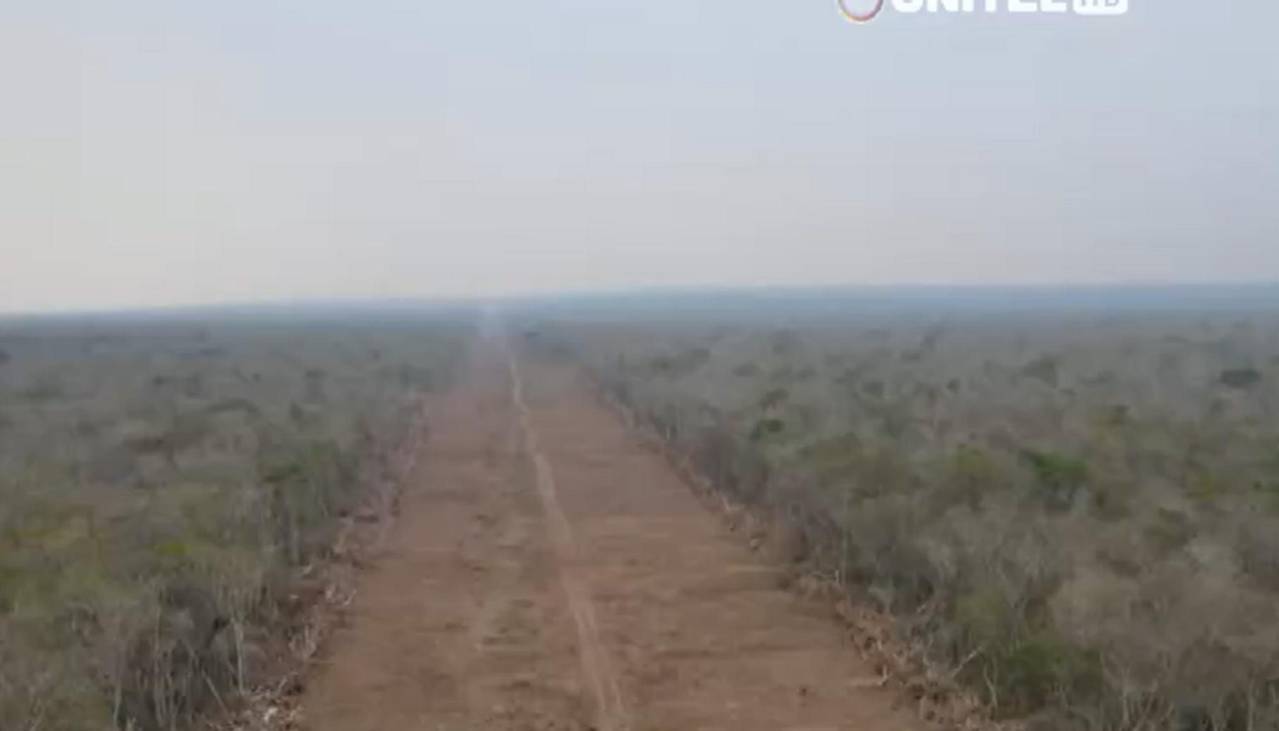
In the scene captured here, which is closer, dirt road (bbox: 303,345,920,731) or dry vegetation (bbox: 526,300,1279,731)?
dry vegetation (bbox: 526,300,1279,731)

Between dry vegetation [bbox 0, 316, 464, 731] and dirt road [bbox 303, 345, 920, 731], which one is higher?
dry vegetation [bbox 0, 316, 464, 731]

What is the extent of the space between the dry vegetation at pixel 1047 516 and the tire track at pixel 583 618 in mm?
2254

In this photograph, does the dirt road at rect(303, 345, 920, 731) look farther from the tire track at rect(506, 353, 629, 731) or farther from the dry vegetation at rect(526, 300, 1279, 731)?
the dry vegetation at rect(526, 300, 1279, 731)

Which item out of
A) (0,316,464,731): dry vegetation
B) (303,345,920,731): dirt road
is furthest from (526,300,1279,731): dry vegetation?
(0,316,464,731): dry vegetation

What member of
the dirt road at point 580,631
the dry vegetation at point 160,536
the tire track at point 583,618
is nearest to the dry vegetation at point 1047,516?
the dirt road at point 580,631

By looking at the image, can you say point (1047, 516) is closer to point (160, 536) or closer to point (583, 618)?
point (583, 618)

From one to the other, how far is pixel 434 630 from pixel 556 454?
38.6ft

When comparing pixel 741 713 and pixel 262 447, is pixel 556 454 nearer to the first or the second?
pixel 262 447

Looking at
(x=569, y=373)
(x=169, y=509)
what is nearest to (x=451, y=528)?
(x=169, y=509)

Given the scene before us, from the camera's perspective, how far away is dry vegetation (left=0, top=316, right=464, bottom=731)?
821 cm

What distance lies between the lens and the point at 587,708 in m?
8.68

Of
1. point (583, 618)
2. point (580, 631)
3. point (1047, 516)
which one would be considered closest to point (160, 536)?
point (583, 618)

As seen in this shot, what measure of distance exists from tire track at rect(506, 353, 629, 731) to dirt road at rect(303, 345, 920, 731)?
2 cm

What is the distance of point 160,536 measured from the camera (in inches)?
493
